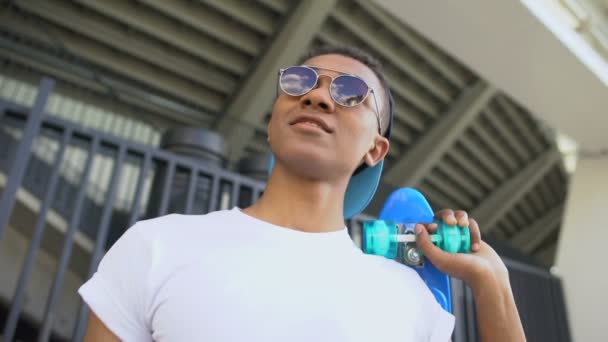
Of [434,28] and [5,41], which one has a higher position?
[434,28]

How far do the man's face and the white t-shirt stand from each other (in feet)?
0.59

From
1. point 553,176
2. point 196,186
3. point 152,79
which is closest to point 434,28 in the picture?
point 196,186

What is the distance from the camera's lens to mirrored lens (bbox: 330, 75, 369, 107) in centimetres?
122

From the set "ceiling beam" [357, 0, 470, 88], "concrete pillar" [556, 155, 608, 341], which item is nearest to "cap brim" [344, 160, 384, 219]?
"concrete pillar" [556, 155, 608, 341]

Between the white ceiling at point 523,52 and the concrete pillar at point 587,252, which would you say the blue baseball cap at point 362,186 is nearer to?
the white ceiling at point 523,52

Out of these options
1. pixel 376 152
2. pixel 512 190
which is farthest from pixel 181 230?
pixel 512 190

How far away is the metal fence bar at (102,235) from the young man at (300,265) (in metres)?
1.02

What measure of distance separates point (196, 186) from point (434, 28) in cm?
201

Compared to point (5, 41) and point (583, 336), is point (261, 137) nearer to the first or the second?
point (5, 41)

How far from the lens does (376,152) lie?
1.36 meters

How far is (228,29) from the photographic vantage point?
1069 centimetres

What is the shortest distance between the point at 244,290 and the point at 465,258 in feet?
1.76

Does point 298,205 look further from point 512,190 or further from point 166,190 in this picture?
point 512,190

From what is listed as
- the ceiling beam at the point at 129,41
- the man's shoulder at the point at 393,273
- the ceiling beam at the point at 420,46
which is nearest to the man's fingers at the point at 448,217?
the man's shoulder at the point at 393,273
